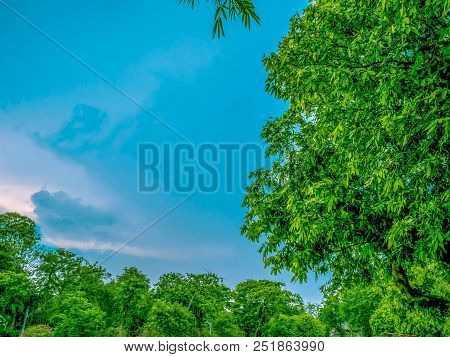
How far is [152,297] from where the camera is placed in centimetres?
3778

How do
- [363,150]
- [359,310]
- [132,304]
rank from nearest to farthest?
[363,150] → [132,304] → [359,310]

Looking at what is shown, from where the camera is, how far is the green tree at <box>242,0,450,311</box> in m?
6.71

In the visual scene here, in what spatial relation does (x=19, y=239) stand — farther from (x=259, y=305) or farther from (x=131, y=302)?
(x=259, y=305)

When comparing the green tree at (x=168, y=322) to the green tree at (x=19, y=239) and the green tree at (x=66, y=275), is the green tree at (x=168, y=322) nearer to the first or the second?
the green tree at (x=66, y=275)

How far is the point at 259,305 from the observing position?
40000mm

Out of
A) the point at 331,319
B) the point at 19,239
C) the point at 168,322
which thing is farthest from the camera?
the point at 331,319

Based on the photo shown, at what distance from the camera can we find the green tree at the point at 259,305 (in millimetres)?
39375

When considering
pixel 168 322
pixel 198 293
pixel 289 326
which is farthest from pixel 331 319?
pixel 168 322

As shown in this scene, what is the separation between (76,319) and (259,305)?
1779cm

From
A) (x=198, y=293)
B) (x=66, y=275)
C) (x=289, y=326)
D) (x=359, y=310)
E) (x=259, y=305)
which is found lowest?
(x=289, y=326)

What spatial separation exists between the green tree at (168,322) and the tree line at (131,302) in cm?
8

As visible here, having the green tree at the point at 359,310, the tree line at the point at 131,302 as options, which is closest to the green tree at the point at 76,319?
the tree line at the point at 131,302

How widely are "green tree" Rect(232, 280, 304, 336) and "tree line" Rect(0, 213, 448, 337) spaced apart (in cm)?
10

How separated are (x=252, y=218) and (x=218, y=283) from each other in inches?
1247
